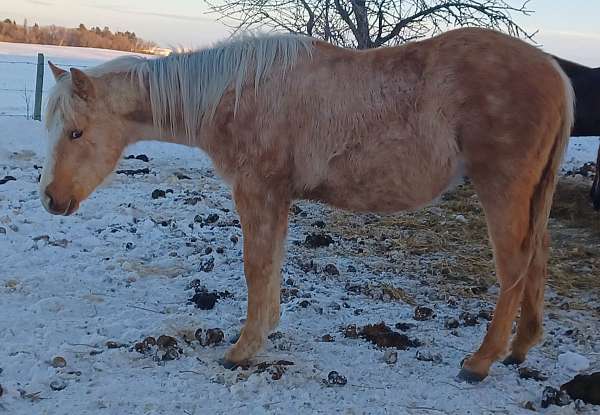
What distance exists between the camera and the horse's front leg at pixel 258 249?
134 inches

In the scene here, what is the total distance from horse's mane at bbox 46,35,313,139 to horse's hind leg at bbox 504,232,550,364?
182cm

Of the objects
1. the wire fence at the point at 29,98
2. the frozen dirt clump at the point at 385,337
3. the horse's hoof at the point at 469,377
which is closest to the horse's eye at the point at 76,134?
the frozen dirt clump at the point at 385,337

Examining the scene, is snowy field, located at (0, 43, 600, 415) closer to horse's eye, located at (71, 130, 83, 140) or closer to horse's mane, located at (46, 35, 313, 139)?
horse's eye, located at (71, 130, 83, 140)

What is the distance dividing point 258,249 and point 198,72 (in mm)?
1124

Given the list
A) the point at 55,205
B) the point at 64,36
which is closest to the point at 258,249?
the point at 55,205

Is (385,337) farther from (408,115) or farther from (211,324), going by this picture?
(408,115)

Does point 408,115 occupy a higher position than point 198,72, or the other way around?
point 198,72

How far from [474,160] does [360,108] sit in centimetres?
68

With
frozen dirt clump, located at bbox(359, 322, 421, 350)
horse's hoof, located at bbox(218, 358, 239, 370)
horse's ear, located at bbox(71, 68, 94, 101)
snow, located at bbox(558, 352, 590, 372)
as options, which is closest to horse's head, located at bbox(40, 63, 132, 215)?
→ horse's ear, located at bbox(71, 68, 94, 101)

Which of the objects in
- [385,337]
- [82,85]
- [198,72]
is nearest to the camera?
[82,85]

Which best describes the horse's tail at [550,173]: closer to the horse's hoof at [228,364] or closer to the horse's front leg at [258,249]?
the horse's front leg at [258,249]

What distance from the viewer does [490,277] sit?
5023 mm

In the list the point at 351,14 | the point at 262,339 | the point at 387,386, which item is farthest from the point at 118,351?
the point at 351,14

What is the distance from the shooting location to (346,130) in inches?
131
